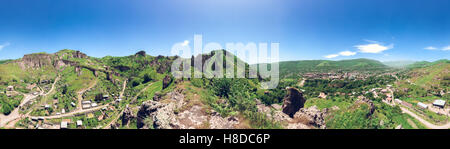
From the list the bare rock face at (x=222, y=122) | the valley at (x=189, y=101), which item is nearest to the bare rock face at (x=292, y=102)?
the valley at (x=189, y=101)

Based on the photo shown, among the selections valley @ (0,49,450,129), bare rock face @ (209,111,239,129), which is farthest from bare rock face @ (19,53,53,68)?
bare rock face @ (209,111,239,129)

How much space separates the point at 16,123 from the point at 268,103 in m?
84.2

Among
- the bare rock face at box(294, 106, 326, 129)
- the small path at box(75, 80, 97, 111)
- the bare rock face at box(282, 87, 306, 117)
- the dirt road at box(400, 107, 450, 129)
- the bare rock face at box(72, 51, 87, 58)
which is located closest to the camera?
the bare rock face at box(294, 106, 326, 129)

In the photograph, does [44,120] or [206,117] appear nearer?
[206,117]

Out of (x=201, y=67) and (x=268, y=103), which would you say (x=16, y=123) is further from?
(x=268, y=103)

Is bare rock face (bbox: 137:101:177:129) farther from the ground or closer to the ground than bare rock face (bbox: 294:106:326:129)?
farther from the ground

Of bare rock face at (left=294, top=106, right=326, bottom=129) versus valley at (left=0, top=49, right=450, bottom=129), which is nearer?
valley at (left=0, top=49, right=450, bottom=129)

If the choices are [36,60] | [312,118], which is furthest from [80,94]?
[312,118]

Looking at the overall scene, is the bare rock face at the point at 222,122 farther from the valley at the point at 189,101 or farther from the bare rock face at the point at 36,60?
the bare rock face at the point at 36,60

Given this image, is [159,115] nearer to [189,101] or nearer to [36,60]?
[189,101]

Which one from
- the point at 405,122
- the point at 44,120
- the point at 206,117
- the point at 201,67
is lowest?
the point at 44,120

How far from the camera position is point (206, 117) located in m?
19.8

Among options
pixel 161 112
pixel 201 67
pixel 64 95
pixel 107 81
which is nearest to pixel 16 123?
pixel 64 95

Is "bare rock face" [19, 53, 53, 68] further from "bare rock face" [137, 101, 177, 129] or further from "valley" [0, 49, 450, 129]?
"bare rock face" [137, 101, 177, 129]
